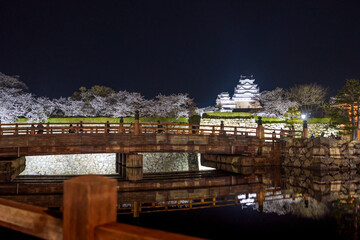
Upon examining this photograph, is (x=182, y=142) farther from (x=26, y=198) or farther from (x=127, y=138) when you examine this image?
(x=26, y=198)

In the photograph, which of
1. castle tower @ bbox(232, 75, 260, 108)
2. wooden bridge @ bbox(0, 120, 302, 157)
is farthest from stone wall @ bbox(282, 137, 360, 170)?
castle tower @ bbox(232, 75, 260, 108)

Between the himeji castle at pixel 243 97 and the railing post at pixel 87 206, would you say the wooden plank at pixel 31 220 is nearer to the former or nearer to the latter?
the railing post at pixel 87 206

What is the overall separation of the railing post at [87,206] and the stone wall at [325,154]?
18472 millimetres

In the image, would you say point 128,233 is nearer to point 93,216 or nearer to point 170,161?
point 93,216

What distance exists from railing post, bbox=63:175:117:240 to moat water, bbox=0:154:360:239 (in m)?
4.63

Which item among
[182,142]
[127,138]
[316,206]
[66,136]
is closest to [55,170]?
[66,136]

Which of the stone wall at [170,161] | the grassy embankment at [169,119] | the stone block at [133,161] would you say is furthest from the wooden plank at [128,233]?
the grassy embankment at [169,119]

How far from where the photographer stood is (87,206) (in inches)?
77.2

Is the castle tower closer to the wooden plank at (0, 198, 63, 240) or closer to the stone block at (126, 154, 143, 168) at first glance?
the stone block at (126, 154, 143, 168)

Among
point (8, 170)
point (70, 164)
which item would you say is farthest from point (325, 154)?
point (8, 170)

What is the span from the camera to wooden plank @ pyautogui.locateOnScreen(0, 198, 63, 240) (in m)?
2.27

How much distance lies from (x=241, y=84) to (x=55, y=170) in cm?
5340

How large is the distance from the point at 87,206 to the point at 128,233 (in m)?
0.32

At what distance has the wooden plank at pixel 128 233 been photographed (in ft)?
5.94
